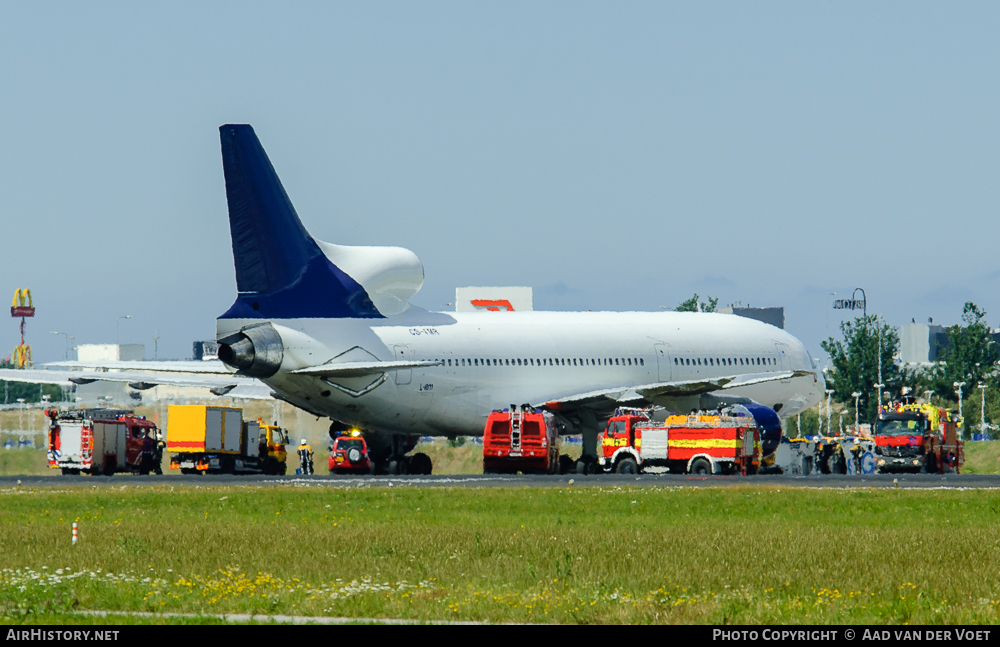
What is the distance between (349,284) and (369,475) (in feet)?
32.1

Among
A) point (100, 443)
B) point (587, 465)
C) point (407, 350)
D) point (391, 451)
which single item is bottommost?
point (587, 465)

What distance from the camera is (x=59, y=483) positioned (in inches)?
1873

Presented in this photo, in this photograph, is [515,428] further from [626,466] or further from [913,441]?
[913,441]

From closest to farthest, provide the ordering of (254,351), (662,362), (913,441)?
(254,351) < (913,441) < (662,362)

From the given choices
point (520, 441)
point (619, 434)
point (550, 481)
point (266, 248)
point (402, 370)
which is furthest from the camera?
point (619, 434)

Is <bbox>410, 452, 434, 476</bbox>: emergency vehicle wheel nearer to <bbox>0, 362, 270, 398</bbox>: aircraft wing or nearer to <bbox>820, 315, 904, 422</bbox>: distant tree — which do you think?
<bbox>0, 362, 270, 398</bbox>: aircraft wing

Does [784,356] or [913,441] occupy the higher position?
[784,356]

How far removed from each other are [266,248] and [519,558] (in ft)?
83.1

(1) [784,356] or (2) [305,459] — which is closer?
(1) [784,356]

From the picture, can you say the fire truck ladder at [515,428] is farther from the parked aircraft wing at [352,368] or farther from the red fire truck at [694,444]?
the parked aircraft wing at [352,368]

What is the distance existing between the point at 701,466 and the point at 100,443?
78.6ft

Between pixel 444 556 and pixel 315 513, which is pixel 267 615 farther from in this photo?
pixel 315 513

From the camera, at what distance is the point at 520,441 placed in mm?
52312

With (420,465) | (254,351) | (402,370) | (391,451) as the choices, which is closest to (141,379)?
(391,451)
